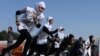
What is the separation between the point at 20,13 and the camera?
11.9 m

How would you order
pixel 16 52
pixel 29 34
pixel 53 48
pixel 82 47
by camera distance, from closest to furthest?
1. pixel 29 34
2. pixel 16 52
3. pixel 53 48
4. pixel 82 47

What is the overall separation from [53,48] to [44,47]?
282 cm

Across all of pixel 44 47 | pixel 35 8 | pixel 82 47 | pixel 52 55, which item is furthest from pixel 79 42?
pixel 35 8

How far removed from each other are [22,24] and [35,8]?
1.98 ft

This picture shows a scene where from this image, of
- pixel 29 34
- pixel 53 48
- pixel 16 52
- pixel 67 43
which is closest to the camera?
pixel 29 34

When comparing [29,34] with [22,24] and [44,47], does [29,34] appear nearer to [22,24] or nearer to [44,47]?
[22,24]

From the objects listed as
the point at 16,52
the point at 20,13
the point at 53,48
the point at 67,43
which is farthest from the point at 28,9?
the point at 67,43

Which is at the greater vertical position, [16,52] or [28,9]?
[28,9]

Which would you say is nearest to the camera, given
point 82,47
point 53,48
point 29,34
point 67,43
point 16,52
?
point 29,34

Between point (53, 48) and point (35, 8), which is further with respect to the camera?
point (53, 48)

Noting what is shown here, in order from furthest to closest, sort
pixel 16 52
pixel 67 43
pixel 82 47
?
pixel 82 47
pixel 67 43
pixel 16 52

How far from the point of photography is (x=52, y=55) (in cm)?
1817

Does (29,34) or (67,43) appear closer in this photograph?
(29,34)

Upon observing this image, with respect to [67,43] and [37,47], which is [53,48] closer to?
[67,43]
